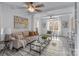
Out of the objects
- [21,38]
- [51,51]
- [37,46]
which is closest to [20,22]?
[21,38]

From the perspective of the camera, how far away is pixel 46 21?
6.47 ft

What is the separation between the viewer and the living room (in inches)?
74.8

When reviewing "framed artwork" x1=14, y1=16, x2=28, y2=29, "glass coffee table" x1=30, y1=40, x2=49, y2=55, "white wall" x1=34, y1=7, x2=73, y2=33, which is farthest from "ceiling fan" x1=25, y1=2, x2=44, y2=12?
"glass coffee table" x1=30, y1=40, x2=49, y2=55

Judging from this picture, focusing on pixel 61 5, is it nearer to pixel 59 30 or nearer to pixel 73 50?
pixel 59 30

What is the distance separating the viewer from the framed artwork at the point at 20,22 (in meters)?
1.98

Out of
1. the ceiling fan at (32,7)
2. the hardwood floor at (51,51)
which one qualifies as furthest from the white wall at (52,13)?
the hardwood floor at (51,51)

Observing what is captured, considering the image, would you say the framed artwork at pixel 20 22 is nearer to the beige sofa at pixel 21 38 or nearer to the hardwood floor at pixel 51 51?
the beige sofa at pixel 21 38

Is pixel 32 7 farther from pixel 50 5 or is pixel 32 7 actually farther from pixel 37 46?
pixel 37 46

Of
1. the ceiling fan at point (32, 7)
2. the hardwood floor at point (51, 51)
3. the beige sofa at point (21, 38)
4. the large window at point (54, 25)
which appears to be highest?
the ceiling fan at point (32, 7)

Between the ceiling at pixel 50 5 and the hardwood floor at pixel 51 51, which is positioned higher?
the ceiling at pixel 50 5

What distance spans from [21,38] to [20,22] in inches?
13.2

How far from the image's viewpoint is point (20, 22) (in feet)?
6.74

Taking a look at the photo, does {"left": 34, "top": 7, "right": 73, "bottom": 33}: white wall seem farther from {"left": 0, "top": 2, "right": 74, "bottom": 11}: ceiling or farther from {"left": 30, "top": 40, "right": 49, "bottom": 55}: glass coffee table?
{"left": 30, "top": 40, "right": 49, "bottom": 55}: glass coffee table

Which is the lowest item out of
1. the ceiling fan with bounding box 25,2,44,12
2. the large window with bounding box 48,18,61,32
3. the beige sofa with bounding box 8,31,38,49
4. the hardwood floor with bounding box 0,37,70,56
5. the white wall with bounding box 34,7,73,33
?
the hardwood floor with bounding box 0,37,70,56
